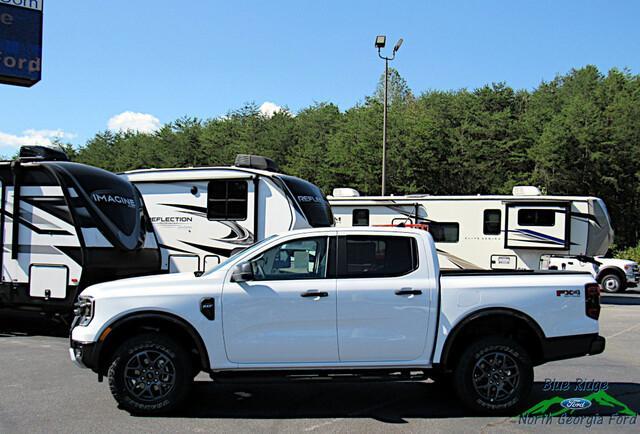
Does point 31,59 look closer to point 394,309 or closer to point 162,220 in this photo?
point 162,220

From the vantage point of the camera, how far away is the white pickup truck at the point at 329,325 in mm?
6148

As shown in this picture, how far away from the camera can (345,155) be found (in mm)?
37938

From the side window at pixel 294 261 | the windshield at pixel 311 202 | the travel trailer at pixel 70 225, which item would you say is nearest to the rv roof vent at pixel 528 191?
the windshield at pixel 311 202

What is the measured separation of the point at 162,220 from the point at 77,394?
23.4ft

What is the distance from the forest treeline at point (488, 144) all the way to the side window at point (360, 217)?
1608 centimetres

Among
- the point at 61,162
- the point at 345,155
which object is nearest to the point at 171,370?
the point at 61,162

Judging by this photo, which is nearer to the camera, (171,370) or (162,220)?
(171,370)

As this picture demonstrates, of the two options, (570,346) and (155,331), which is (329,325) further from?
(570,346)

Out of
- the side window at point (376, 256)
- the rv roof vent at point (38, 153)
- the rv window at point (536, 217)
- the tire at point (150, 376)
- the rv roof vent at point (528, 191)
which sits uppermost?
the rv roof vent at point (38, 153)

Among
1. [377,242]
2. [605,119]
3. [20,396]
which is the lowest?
[20,396]

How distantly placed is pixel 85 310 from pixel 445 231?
565 inches

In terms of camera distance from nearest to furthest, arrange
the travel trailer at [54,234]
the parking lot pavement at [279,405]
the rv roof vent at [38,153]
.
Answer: the parking lot pavement at [279,405]
the travel trailer at [54,234]
the rv roof vent at [38,153]

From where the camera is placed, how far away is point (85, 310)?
6352 millimetres
